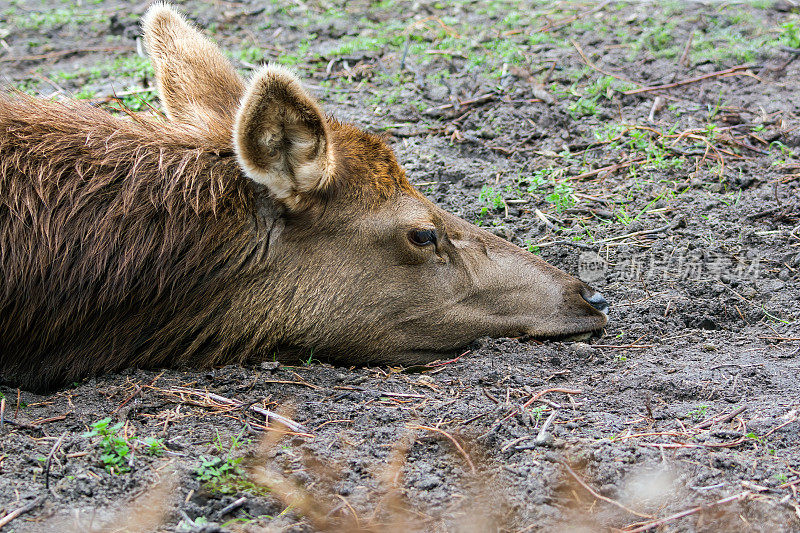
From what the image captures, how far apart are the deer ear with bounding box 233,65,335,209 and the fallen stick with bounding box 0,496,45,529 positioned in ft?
5.85

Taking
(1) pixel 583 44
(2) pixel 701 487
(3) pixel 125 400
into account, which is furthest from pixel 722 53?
(3) pixel 125 400

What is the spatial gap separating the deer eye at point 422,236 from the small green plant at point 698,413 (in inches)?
62.6

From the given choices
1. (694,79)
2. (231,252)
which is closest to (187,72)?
(231,252)

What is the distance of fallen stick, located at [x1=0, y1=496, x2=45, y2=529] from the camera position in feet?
9.27

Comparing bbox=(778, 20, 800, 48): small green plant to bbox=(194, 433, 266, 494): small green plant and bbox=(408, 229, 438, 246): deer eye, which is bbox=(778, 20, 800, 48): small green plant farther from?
bbox=(194, 433, 266, 494): small green plant

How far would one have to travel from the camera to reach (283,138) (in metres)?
4.09

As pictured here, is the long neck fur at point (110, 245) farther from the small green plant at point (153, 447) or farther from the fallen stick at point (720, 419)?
the fallen stick at point (720, 419)

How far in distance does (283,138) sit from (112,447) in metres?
1.63

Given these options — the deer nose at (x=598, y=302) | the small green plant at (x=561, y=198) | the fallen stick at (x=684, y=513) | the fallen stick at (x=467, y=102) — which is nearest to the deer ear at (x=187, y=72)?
the deer nose at (x=598, y=302)

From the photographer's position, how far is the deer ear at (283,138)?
12.8ft

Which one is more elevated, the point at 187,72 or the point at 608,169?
the point at 187,72

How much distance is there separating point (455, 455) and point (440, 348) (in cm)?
127

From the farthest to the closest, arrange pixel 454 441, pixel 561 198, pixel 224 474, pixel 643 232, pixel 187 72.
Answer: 1. pixel 561 198
2. pixel 643 232
3. pixel 187 72
4. pixel 454 441
5. pixel 224 474

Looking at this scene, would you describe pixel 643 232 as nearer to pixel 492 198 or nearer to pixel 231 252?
pixel 492 198
